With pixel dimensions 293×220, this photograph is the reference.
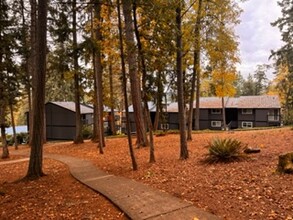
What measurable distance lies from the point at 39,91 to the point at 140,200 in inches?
186

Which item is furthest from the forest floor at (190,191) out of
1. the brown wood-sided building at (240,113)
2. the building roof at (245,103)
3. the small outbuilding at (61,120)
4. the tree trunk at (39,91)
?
the building roof at (245,103)

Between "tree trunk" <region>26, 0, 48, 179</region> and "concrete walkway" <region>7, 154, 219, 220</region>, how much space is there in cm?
143

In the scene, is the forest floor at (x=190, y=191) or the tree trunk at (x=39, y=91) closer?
the forest floor at (x=190, y=191)

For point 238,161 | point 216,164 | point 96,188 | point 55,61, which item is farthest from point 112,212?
point 55,61

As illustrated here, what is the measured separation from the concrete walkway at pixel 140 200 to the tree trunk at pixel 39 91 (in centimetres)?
143

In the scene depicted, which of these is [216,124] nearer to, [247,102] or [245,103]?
[245,103]

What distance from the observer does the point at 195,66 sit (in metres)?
13.6

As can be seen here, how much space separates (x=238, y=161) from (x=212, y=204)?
3.39 metres

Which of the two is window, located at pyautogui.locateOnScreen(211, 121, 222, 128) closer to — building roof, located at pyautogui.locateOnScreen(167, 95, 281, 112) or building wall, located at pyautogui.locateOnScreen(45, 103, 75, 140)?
building roof, located at pyautogui.locateOnScreen(167, 95, 281, 112)

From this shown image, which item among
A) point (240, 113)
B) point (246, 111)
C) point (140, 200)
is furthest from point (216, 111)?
point (140, 200)

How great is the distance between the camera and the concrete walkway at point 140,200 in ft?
15.6

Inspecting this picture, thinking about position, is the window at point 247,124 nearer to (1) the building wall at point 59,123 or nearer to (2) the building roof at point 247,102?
(2) the building roof at point 247,102

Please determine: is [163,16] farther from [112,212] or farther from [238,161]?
[112,212]

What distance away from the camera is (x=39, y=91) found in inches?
314
